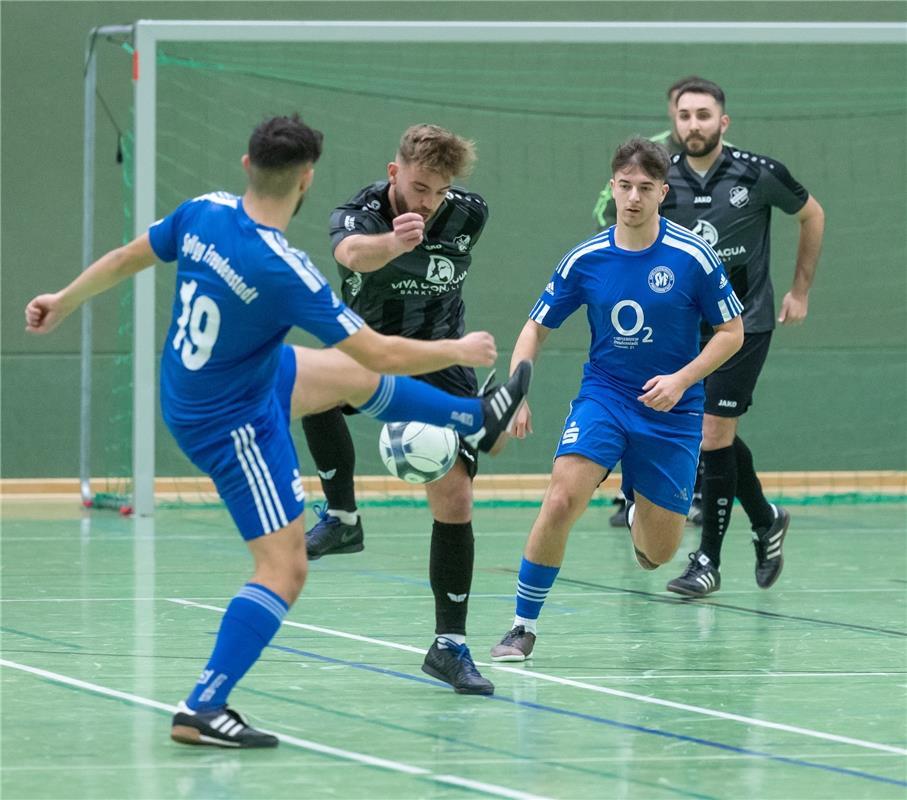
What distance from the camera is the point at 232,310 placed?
4438 mm

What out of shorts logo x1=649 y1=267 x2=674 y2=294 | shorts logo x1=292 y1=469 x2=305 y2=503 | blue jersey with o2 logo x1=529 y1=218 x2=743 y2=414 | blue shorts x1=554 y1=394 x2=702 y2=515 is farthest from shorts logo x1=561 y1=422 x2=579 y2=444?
shorts logo x1=292 y1=469 x2=305 y2=503

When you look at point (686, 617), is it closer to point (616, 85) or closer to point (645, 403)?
point (645, 403)

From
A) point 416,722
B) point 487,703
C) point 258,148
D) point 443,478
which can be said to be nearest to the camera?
point 258,148

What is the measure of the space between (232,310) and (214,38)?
272 inches

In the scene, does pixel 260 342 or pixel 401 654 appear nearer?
pixel 260 342

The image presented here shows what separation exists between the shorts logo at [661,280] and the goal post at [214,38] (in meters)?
5.25

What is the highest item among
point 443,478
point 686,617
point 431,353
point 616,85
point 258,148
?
point 616,85

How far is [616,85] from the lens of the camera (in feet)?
43.5

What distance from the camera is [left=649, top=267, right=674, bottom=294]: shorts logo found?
20.3ft

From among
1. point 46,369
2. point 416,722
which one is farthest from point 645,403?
point 46,369

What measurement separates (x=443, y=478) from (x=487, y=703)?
81 centimetres

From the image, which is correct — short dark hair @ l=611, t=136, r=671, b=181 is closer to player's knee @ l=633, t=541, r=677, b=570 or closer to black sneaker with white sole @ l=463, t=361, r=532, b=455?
player's knee @ l=633, t=541, r=677, b=570

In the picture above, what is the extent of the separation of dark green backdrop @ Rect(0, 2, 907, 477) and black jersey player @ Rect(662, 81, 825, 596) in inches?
189

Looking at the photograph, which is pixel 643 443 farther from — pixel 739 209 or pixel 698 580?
pixel 739 209
